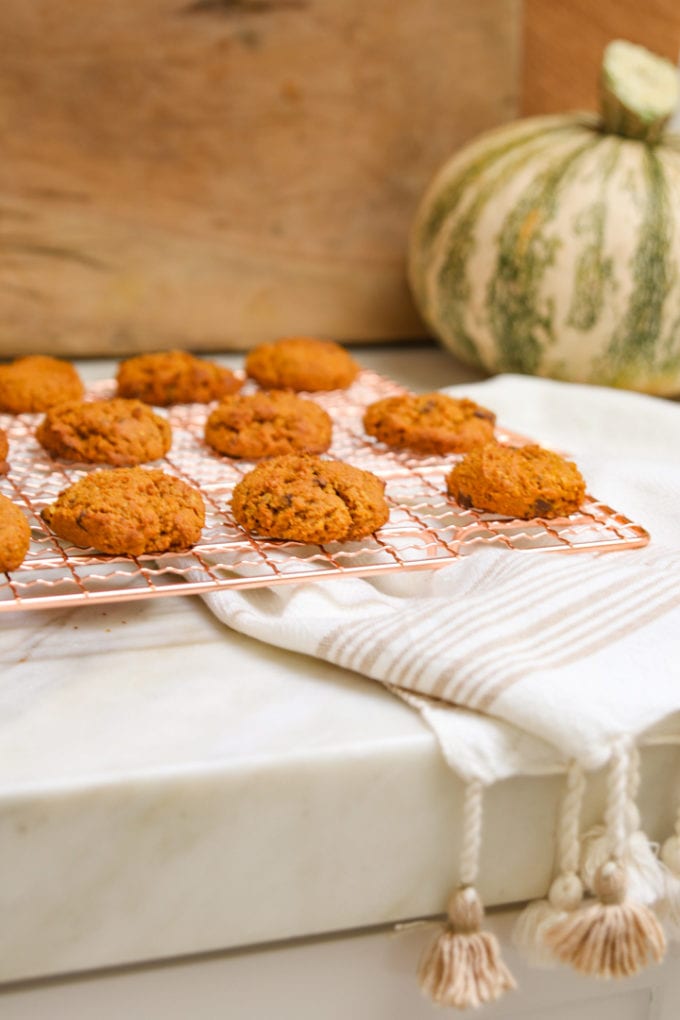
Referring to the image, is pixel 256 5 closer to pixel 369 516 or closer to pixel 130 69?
pixel 130 69

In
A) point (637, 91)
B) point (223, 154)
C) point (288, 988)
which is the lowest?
point (288, 988)

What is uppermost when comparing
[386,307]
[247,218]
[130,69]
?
[130,69]

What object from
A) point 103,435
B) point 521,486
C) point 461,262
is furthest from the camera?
point 461,262

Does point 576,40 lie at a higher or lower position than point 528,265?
higher

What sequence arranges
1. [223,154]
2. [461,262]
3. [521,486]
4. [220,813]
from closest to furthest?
[220,813] < [521,486] < [461,262] < [223,154]

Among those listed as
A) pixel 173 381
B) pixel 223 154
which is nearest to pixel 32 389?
pixel 173 381

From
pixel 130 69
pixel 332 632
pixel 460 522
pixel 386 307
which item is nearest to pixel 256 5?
pixel 130 69

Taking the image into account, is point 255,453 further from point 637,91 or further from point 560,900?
point 637,91
